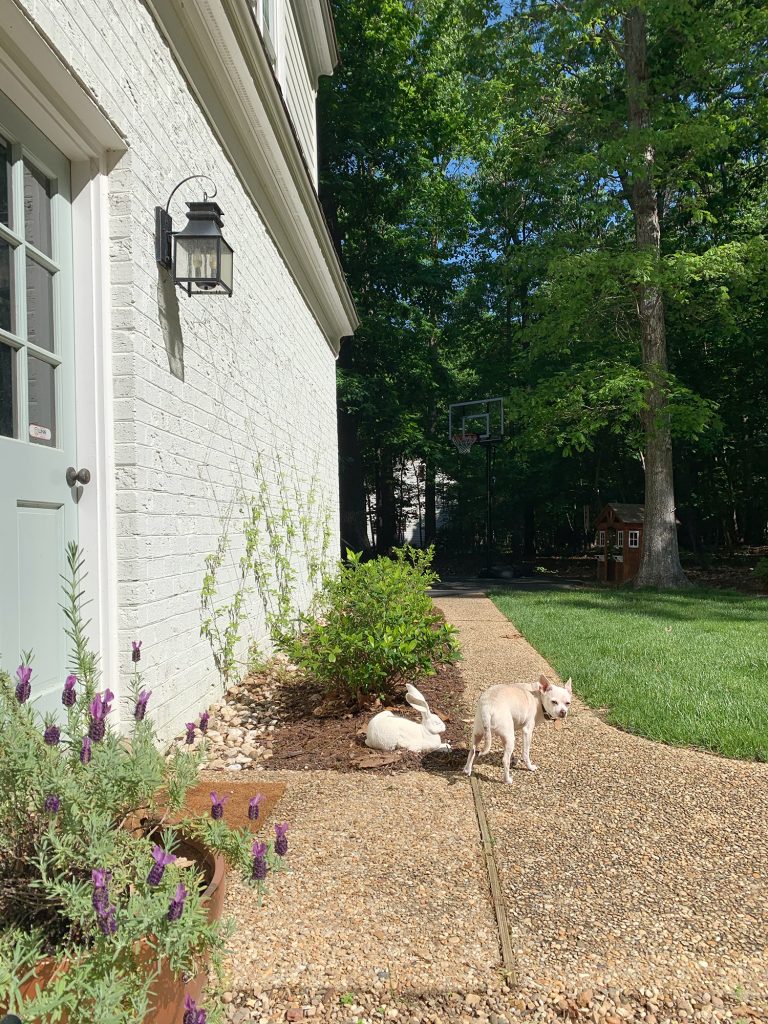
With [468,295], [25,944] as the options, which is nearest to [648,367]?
[468,295]

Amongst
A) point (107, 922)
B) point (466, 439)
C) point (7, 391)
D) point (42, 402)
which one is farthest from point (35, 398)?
point (466, 439)

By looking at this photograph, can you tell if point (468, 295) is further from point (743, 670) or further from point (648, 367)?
point (743, 670)

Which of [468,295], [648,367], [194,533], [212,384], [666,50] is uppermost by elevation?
[666,50]

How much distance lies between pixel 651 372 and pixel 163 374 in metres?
11.4

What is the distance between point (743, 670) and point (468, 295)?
59.8ft

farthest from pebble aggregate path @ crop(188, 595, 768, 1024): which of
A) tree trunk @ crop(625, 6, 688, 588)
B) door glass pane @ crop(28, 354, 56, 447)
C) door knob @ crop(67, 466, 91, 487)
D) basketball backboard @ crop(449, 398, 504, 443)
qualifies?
basketball backboard @ crop(449, 398, 504, 443)

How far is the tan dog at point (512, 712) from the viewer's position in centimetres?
322

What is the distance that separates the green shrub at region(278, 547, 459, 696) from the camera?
14.2 ft

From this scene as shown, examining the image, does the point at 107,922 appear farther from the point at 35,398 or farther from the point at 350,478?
the point at 350,478

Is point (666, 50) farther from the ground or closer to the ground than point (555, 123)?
farther from the ground

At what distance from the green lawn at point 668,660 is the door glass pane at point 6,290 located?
3.69 metres

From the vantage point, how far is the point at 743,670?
584 cm

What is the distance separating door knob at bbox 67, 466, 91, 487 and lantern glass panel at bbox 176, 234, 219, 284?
124 centimetres

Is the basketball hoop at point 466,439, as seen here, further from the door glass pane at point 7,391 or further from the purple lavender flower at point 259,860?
the purple lavender flower at point 259,860
